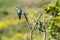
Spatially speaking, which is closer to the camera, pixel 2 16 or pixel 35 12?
pixel 35 12

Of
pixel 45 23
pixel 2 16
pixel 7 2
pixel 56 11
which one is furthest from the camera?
pixel 7 2

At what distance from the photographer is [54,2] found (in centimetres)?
880

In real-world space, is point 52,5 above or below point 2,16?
above

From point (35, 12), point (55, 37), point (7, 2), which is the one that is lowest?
point (7, 2)

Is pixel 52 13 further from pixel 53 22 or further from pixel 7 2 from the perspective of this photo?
pixel 7 2

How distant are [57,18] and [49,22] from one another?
22 centimetres

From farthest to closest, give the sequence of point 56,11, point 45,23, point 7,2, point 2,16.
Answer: point 7,2 → point 2,16 → point 56,11 → point 45,23

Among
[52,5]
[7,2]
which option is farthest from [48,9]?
[7,2]

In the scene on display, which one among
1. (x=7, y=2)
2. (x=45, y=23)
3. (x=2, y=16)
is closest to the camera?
(x=45, y=23)

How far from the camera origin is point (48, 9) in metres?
8.66

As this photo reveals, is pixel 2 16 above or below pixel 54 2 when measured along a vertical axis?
below

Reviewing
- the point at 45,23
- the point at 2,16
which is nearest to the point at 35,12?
the point at 45,23

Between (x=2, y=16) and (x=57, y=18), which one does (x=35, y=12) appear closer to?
(x=57, y=18)

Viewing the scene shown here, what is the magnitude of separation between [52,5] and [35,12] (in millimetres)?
634
